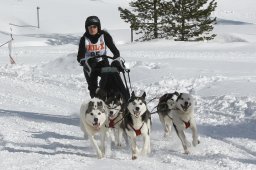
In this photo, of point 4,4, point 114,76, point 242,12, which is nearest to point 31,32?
point 4,4

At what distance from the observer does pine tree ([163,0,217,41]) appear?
29.2m

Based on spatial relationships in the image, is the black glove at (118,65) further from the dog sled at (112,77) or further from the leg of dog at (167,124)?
the leg of dog at (167,124)

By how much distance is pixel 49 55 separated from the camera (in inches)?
907

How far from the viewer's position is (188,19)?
98.2ft

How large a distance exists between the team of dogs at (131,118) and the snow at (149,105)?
0.63ft

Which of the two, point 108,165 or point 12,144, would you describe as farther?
point 12,144

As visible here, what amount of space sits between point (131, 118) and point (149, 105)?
4.45m

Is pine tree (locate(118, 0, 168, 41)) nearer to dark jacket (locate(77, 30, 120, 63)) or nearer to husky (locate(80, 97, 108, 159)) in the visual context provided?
dark jacket (locate(77, 30, 120, 63))

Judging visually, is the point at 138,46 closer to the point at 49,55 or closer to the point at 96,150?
the point at 49,55

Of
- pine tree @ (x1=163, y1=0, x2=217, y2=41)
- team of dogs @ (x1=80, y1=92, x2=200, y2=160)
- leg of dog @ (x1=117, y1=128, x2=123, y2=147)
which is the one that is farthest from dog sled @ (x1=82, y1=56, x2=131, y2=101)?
pine tree @ (x1=163, y1=0, x2=217, y2=41)

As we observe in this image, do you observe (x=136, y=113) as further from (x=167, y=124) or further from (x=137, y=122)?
(x=167, y=124)

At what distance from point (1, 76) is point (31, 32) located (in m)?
25.9

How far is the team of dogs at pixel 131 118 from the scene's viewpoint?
673cm

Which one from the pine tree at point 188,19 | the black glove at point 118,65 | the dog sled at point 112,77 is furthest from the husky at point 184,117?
the pine tree at point 188,19
